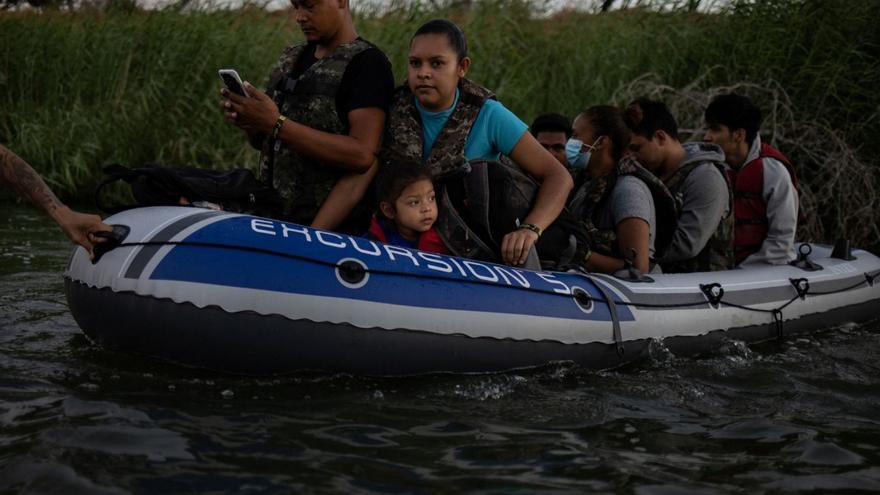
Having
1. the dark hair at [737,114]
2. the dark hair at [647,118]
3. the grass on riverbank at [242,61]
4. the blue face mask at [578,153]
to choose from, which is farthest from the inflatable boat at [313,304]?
the grass on riverbank at [242,61]

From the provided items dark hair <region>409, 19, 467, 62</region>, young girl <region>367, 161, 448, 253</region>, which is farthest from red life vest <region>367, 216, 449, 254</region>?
dark hair <region>409, 19, 467, 62</region>

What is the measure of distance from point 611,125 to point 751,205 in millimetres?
1139

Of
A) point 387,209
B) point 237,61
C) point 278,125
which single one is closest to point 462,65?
point 387,209

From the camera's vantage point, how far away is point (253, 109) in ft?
12.9

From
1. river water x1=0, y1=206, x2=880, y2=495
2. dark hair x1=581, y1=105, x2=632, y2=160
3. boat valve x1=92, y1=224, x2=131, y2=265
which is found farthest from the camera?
dark hair x1=581, y1=105, x2=632, y2=160

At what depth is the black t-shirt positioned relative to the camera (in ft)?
13.7

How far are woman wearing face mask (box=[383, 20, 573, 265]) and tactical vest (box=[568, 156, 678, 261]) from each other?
577 millimetres

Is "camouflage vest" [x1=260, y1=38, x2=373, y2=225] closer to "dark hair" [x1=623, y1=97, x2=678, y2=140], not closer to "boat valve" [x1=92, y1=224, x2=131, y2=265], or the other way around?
"boat valve" [x1=92, y1=224, x2=131, y2=265]

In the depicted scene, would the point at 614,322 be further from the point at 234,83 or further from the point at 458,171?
the point at 234,83

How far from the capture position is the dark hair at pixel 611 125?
4918mm

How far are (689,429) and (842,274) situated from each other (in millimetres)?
2556

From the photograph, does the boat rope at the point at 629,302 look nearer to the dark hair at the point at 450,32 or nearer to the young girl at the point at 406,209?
the young girl at the point at 406,209

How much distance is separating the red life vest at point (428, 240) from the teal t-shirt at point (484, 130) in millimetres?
303

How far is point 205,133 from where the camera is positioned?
8.39 meters
